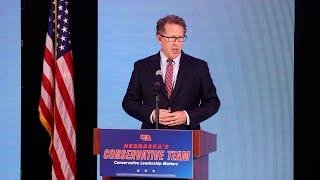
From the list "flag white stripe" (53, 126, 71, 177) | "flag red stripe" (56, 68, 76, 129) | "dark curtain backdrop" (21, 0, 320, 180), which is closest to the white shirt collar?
"dark curtain backdrop" (21, 0, 320, 180)

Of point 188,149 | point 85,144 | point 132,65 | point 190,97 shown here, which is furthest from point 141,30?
point 188,149

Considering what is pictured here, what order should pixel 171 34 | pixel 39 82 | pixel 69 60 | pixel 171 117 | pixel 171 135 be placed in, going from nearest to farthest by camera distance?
pixel 171 135, pixel 171 117, pixel 171 34, pixel 69 60, pixel 39 82

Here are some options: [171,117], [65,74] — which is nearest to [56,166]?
[65,74]

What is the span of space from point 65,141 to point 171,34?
4.99 feet

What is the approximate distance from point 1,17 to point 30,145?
143 centimetres

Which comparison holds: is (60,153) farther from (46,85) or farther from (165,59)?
(165,59)

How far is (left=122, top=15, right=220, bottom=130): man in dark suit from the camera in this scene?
236 inches

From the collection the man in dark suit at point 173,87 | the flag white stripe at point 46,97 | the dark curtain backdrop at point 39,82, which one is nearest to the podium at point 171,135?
the man in dark suit at point 173,87

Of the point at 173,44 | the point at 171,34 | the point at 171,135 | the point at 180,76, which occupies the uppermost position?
the point at 171,34

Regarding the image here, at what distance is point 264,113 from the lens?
6121 mm

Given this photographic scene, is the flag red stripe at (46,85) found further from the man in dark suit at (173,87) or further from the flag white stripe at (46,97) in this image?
the man in dark suit at (173,87)

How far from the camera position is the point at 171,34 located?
618 centimetres

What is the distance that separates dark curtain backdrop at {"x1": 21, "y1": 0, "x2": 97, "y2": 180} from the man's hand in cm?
102
